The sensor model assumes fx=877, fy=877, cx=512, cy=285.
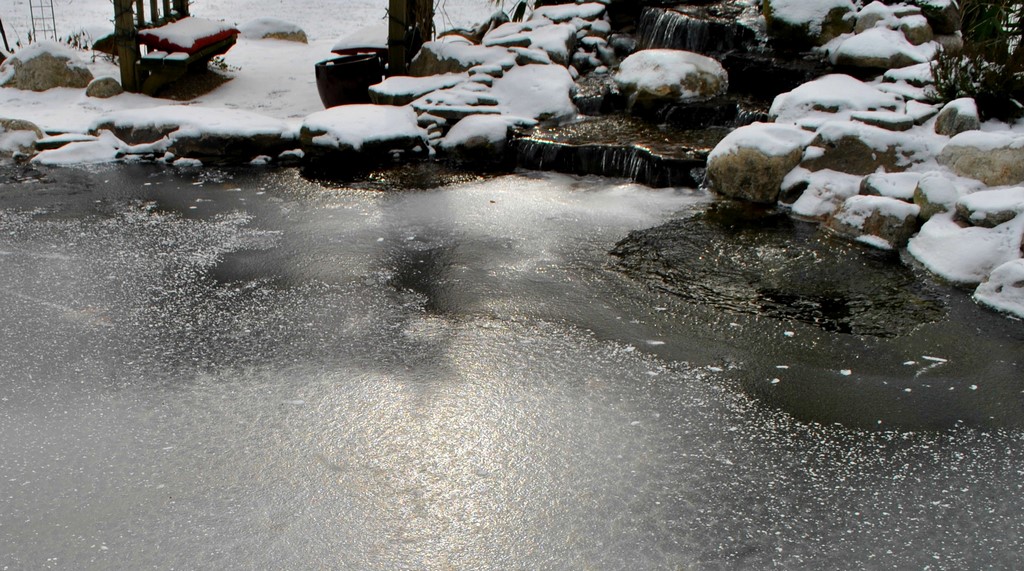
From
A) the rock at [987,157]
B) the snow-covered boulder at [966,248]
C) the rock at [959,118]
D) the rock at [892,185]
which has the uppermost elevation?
the rock at [959,118]

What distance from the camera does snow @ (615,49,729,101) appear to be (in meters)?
8.65

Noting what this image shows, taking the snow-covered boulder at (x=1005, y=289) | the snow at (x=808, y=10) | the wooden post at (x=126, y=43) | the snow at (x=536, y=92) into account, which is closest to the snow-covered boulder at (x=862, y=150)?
the snow-covered boulder at (x=1005, y=289)

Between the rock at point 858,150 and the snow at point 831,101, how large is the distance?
0.54 metres

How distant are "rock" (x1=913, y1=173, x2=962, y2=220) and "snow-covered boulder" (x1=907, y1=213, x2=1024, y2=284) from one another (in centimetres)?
12

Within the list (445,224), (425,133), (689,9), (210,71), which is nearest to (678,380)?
(445,224)

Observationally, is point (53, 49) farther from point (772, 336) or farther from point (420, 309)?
point (772, 336)

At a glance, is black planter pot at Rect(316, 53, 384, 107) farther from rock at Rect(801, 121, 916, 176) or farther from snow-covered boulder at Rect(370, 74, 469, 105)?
rock at Rect(801, 121, 916, 176)

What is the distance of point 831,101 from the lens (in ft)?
23.9

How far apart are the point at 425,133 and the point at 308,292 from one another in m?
3.71

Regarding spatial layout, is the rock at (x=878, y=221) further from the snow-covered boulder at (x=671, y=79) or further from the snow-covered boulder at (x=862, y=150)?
the snow-covered boulder at (x=671, y=79)

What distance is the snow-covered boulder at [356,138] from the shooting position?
7965 mm

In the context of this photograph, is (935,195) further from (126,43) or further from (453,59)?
(126,43)

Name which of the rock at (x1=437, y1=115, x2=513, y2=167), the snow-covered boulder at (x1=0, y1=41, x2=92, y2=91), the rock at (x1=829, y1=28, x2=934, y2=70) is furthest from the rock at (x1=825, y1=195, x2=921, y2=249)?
the snow-covered boulder at (x1=0, y1=41, x2=92, y2=91)

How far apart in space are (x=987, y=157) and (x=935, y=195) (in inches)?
21.6
